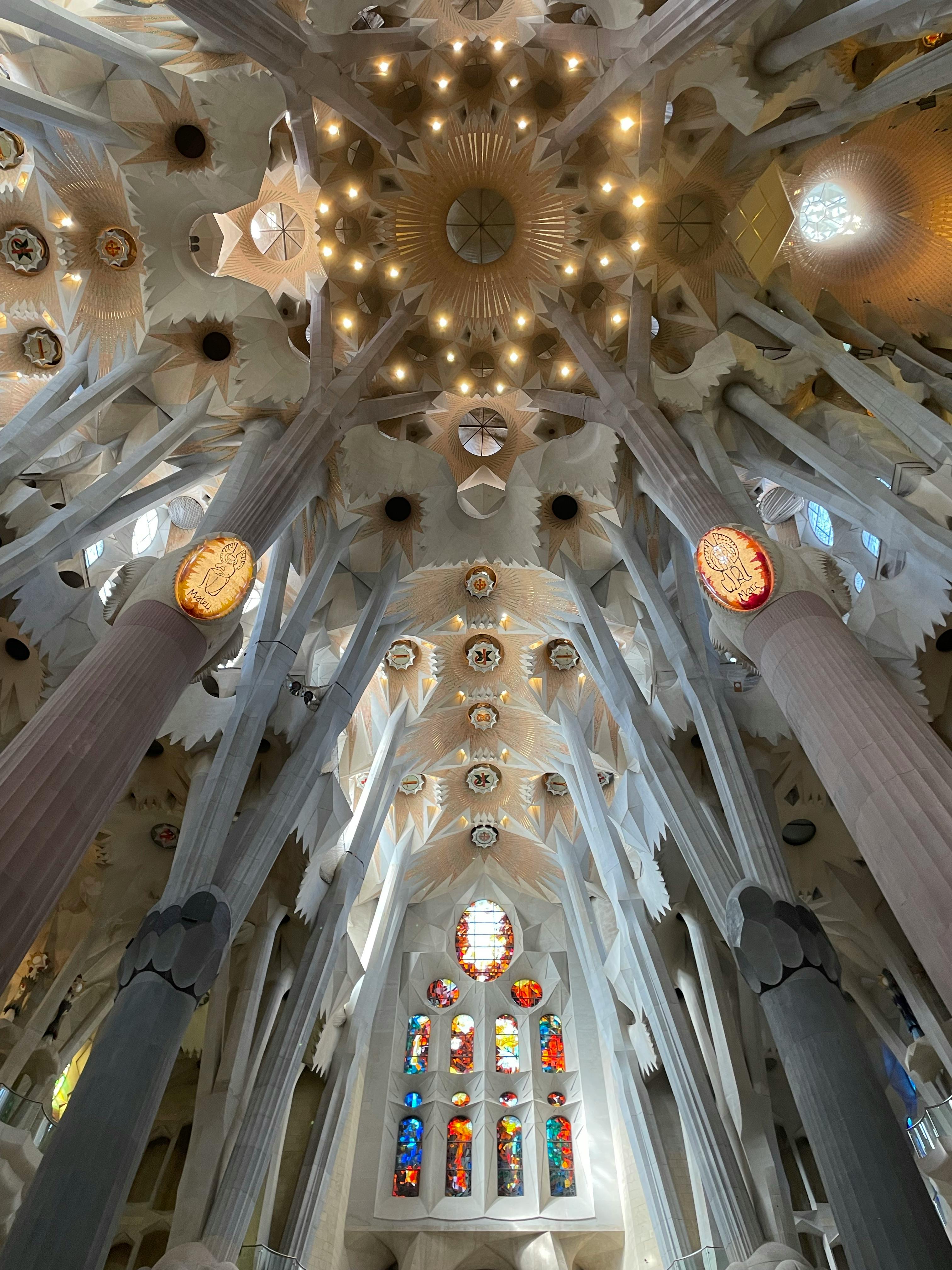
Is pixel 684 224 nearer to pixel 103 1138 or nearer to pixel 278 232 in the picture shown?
pixel 278 232

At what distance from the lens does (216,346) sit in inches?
447

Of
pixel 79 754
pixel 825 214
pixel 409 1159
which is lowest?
pixel 79 754

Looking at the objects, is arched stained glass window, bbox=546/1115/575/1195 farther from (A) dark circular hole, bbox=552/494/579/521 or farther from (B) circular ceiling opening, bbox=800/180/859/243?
(B) circular ceiling opening, bbox=800/180/859/243

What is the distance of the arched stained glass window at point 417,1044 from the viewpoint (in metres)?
17.0

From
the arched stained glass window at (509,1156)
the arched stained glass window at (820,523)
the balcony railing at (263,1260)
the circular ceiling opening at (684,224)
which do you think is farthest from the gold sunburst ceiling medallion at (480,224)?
the arched stained glass window at (509,1156)

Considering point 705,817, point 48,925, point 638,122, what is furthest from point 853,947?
point 638,122

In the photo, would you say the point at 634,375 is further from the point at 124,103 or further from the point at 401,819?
the point at 401,819

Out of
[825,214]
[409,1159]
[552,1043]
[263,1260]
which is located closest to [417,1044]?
[409,1159]

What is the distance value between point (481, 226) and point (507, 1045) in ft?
49.8

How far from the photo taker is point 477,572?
15.8 meters

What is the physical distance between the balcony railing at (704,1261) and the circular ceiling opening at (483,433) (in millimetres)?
11942

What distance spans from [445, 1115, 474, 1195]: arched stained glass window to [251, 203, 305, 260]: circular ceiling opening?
15.3 meters

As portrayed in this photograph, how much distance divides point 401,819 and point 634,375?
35.5ft

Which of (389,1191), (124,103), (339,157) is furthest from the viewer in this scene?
(389,1191)
